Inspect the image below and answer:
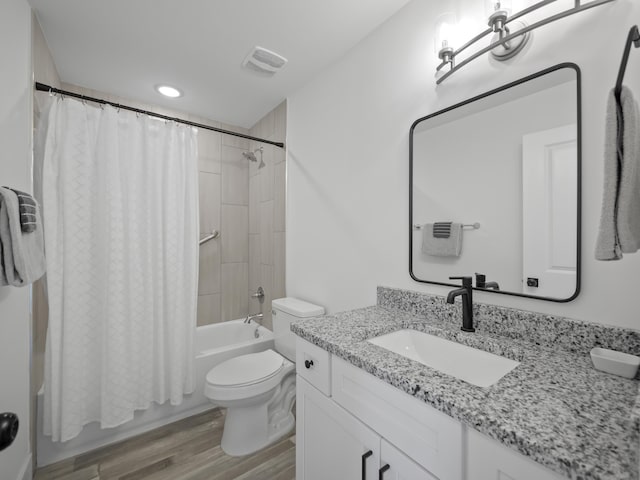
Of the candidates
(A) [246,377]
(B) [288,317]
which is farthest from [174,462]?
(B) [288,317]

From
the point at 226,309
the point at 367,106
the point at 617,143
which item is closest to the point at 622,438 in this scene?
the point at 617,143

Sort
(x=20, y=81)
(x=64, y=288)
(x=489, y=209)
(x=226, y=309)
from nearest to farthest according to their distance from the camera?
(x=489, y=209) → (x=20, y=81) → (x=64, y=288) → (x=226, y=309)

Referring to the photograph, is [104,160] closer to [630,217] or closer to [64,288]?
[64,288]

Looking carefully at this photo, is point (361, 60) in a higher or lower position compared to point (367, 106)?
higher

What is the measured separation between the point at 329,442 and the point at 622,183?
113 cm

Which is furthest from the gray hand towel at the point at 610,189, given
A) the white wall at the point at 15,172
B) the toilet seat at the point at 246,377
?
the white wall at the point at 15,172

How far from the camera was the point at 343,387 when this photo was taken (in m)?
0.97

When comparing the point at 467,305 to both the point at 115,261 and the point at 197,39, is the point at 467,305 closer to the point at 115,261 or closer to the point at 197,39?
the point at 115,261

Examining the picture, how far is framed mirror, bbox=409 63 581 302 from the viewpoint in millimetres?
949

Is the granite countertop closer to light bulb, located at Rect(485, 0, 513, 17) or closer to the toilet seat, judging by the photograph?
the toilet seat

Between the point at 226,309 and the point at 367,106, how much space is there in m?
2.30

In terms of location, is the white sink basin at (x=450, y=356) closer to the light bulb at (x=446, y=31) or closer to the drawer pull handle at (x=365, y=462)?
the drawer pull handle at (x=365, y=462)

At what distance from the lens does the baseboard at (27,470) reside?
137 cm

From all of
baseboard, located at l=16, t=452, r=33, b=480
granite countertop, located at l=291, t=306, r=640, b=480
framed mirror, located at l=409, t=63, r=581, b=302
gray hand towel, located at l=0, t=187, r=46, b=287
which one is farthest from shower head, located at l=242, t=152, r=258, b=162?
baseboard, located at l=16, t=452, r=33, b=480
